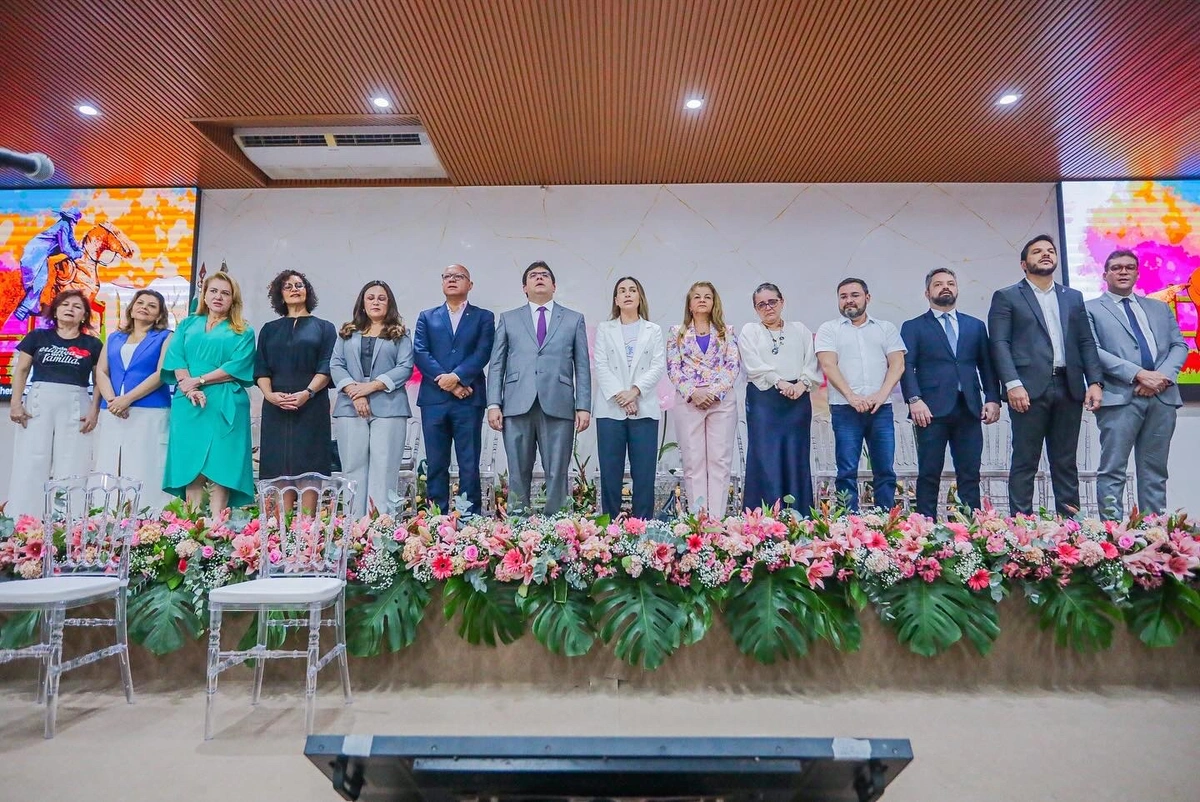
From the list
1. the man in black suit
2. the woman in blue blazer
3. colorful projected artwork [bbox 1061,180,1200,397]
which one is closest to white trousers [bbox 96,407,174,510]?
the woman in blue blazer

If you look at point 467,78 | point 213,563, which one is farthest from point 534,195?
point 213,563

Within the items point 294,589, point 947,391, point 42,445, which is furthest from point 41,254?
point 947,391

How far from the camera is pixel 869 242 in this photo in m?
6.18

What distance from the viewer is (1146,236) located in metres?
5.98

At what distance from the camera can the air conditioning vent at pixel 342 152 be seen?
5348 mm

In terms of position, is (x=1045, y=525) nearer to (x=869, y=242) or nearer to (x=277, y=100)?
(x=869, y=242)

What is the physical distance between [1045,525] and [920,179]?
4.31m

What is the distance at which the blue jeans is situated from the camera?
14.2 feet

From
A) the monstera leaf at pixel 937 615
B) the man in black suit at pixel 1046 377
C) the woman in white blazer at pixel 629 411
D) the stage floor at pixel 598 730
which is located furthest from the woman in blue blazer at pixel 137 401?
the man in black suit at pixel 1046 377

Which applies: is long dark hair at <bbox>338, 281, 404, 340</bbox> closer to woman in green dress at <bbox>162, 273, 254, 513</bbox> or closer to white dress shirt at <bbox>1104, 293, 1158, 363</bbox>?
woman in green dress at <bbox>162, 273, 254, 513</bbox>

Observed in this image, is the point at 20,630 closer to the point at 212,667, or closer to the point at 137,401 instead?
the point at 212,667

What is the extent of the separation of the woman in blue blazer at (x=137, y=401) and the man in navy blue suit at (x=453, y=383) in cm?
156

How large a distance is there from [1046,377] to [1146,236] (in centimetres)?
289

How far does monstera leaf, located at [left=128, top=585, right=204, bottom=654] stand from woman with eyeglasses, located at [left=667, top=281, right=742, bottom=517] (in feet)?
8.64
